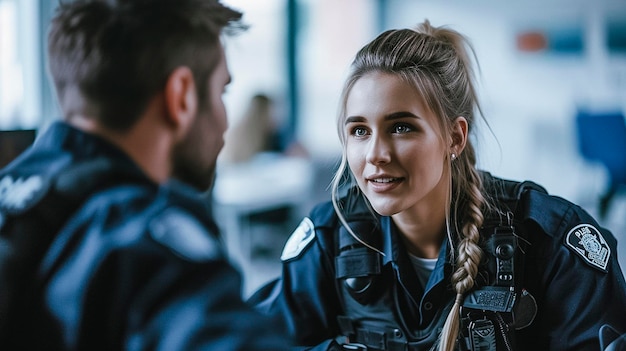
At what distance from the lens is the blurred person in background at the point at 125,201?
2.09 feet

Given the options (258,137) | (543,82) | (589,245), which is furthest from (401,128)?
(543,82)

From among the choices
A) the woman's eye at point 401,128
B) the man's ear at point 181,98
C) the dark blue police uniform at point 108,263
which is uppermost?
the man's ear at point 181,98

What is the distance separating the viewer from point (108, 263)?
0.65 m

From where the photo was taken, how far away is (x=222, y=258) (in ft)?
2.19

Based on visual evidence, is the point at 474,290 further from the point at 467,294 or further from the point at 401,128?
the point at 401,128

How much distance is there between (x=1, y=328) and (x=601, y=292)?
0.82 m

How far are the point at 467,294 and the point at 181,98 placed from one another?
59cm

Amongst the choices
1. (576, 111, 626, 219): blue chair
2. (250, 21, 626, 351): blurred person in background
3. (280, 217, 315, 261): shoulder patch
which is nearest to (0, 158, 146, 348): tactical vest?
(250, 21, 626, 351): blurred person in background

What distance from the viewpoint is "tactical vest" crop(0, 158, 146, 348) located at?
688 millimetres

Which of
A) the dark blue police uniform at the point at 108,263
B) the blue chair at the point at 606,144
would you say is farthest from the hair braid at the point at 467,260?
the blue chair at the point at 606,144

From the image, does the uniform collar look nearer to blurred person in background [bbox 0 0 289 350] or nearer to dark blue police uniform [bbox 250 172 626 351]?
blurred person in background [bbox 0 0 289 350]

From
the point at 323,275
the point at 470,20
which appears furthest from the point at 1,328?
the point at 470,20

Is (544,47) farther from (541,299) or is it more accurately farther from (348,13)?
(541,299)

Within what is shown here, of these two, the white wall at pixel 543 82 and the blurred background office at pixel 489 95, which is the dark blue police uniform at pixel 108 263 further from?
the white wall at pixel 543 82
